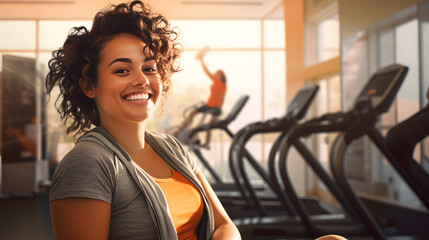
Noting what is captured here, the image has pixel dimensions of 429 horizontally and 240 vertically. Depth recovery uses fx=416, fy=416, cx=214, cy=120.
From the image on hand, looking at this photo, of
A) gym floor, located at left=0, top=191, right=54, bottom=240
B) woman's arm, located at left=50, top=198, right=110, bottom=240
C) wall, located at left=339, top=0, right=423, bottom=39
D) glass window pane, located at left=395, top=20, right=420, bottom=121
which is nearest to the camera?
woman's arm, located at left=50, top=198, right=110, bottom=240

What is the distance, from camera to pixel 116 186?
0.90 meters

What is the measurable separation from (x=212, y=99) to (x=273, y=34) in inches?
58.0

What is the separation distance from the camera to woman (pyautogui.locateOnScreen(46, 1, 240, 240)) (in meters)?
0.84

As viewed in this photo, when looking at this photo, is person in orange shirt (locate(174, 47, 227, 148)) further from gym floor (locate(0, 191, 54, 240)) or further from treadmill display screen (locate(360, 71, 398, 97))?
gym floor (locate(0, 191, 54, 240))

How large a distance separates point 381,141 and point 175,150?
1.87m

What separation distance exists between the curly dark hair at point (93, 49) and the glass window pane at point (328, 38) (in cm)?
401

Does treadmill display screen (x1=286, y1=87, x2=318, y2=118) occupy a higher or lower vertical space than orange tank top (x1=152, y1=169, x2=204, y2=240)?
higher

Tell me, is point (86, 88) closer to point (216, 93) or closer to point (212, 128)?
point (212, 128)

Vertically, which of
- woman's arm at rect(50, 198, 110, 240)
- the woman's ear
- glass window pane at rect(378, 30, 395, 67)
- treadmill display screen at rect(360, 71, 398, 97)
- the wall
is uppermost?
the wall

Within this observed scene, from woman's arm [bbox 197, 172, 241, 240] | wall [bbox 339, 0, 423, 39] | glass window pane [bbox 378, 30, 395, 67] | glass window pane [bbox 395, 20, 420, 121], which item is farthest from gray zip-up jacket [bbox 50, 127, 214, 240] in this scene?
glass window pane [bbox 378, 30, 395, 67]

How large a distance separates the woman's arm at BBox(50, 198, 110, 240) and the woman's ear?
0.30m

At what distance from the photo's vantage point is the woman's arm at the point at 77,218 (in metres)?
0.83

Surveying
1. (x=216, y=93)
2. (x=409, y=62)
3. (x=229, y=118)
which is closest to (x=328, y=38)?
(x=216, y=93)

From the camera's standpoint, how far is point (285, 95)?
18.1 ft
